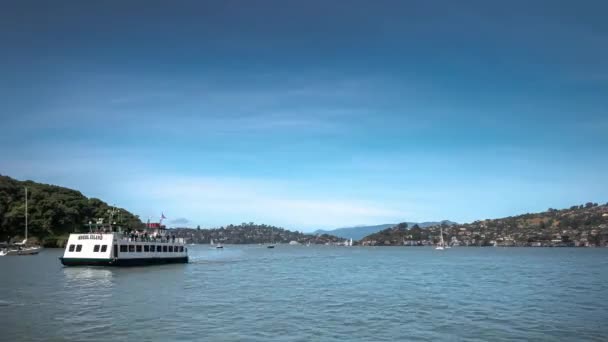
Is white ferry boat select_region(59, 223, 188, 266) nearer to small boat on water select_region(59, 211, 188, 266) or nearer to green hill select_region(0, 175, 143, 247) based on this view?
small boat on water select_region(59, 211, 188, 266)

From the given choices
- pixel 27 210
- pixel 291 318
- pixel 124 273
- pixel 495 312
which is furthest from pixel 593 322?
pixel 27 210

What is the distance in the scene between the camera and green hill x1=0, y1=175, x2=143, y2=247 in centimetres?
14838

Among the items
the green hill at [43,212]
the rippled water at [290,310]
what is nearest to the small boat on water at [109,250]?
the rippled water at [290,310]

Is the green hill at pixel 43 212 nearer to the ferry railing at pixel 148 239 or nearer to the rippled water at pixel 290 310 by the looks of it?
the ferry railing at pixel 148 239

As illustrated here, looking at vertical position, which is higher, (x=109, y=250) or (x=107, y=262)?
(x=109, y=250)

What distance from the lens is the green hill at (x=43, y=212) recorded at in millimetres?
148375

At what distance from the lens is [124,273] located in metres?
70.3

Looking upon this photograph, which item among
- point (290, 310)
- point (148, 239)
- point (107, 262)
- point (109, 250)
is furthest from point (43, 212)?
point (290, 310)

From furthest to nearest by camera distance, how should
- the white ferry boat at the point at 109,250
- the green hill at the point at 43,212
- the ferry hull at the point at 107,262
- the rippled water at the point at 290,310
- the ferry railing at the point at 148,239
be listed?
the green hill at the point at 43,212, the ferry railing at the point at 148,239, the white ferry boat at the point at 109,250, the ferry hull at the point at 107,262, the rippled water at the point at 290,310

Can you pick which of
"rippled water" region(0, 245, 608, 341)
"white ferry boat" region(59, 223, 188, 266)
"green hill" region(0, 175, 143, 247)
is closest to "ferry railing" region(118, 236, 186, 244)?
"white ferry boat" region(59, 223, 188, 266)

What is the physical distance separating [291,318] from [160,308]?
35.4ft

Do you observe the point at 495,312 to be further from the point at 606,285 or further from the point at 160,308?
the point at 606,285

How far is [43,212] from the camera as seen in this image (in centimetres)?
15700

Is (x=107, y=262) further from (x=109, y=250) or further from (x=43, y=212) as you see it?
(x=43, y=212)
